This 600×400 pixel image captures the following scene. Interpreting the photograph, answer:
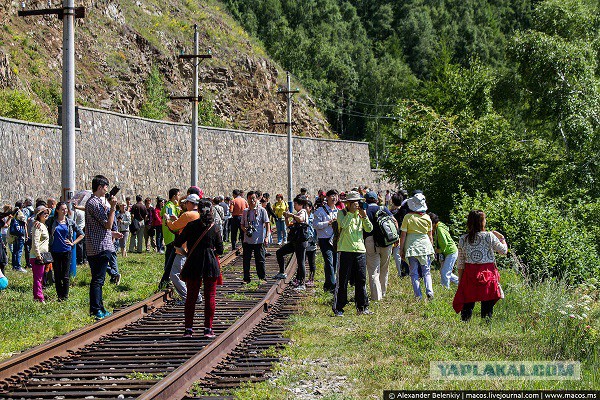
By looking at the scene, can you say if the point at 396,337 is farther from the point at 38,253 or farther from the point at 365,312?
the point at 38,253

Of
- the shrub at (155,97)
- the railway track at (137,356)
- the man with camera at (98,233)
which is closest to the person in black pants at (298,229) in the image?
the railway track at (137,356)

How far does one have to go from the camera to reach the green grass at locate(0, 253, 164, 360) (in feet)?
36.4

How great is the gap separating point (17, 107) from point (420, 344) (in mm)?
29643

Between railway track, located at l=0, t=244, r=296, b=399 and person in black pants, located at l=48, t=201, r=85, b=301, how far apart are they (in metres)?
1.52

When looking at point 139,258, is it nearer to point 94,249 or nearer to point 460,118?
point 94,249

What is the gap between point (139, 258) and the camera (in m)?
23.4

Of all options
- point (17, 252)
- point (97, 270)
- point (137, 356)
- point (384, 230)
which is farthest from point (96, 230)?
point (17, 252)

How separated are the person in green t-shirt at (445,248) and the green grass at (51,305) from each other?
17.9 feet

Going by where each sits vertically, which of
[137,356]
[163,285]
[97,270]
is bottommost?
[137,356]

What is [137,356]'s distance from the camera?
31.6 ft

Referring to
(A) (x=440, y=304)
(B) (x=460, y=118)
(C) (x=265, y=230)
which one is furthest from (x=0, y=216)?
(B) (x=460, y=118)

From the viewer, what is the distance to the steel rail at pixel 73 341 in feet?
28.5

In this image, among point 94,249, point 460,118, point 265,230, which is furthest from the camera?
point 460,118

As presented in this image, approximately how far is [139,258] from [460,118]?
1424 cm
